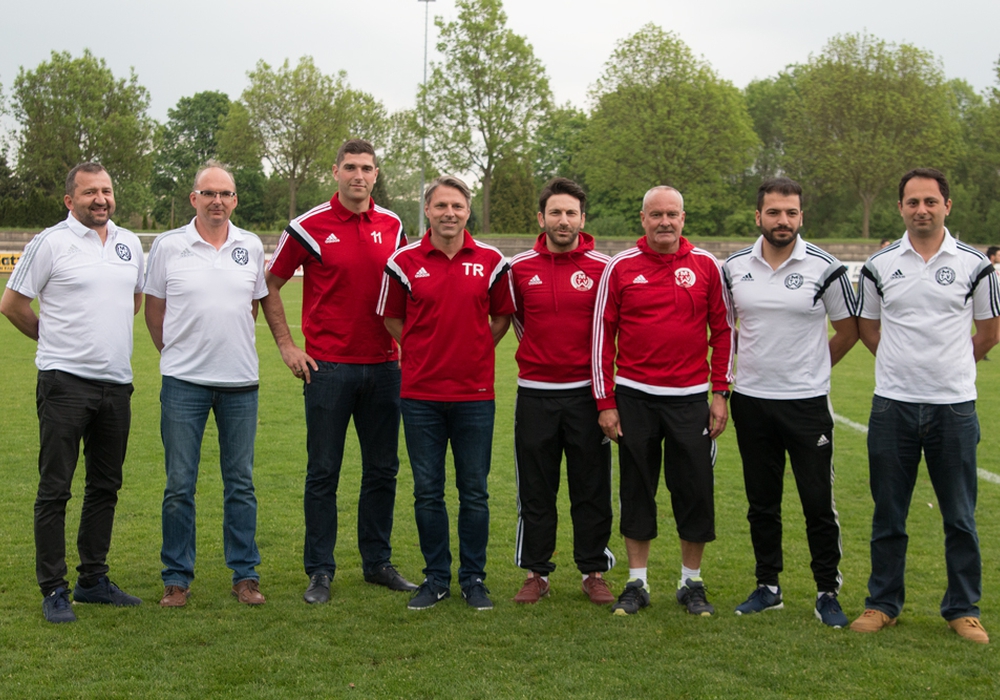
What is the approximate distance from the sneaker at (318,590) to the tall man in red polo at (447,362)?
47 centimetres

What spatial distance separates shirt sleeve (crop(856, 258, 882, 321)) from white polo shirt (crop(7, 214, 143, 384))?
3640 millimetres

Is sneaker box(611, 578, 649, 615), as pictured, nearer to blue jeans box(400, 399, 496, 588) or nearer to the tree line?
blue jeans box(400, 399, 496, 588)

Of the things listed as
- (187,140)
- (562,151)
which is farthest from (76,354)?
(187,140)

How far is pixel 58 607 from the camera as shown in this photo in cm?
454

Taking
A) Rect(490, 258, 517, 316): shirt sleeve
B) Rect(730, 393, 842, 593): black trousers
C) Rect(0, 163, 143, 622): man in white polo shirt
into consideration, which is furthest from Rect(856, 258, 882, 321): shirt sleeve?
Rect(0, 163, 143, 622): man in white polo shirt

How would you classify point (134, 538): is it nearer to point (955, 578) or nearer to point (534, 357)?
point (534, 357)

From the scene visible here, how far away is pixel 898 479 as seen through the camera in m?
4.52

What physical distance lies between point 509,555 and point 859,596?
6.57 ft

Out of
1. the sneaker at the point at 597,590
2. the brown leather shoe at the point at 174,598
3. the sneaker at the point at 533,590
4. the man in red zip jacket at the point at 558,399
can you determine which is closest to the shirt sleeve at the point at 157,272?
the brown leather shoe at the point at 174,598

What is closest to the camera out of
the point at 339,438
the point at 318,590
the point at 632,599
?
the point at 632,599

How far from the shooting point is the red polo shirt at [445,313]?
15.5 feet

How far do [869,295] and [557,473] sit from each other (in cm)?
180

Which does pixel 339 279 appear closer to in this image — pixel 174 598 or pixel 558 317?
pixel 558 317

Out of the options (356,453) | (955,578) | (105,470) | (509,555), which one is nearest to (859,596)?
(955,578)
